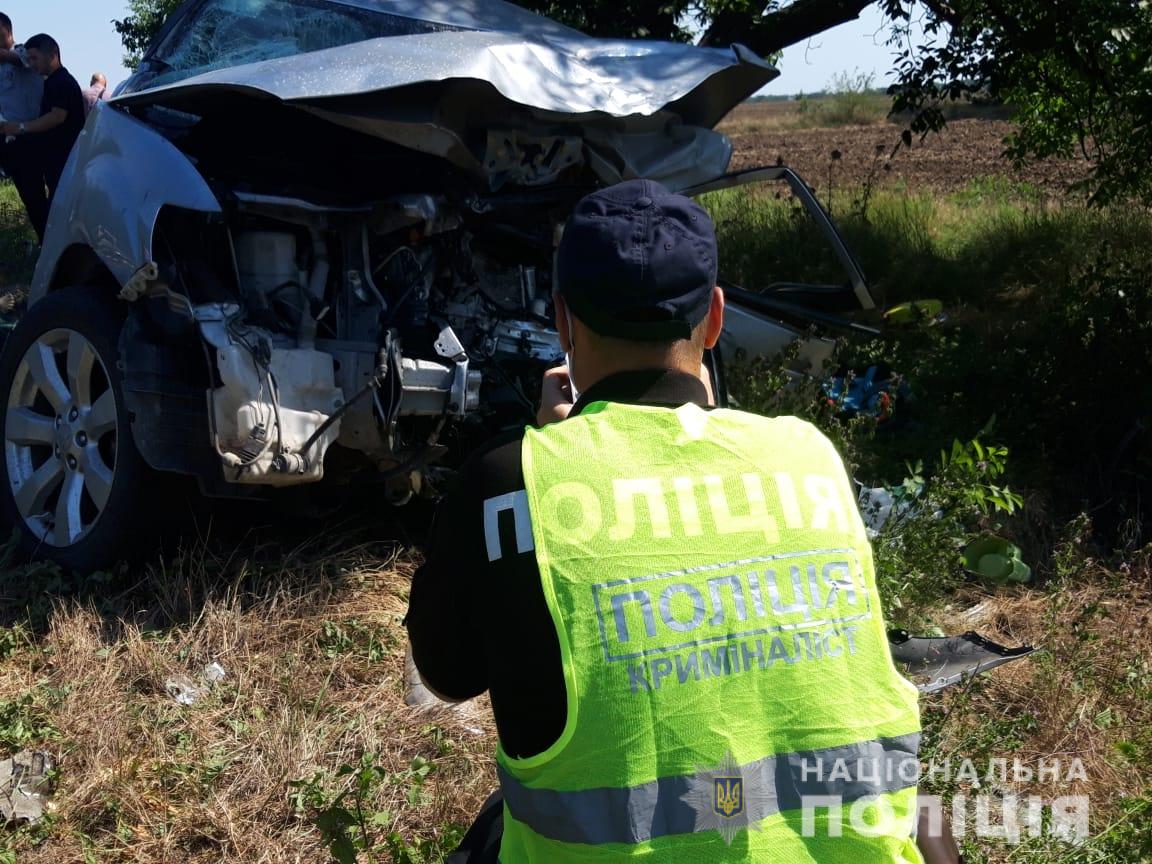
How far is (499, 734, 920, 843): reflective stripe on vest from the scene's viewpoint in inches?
57.2

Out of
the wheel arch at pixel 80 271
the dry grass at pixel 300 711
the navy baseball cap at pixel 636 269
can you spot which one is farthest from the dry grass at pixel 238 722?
the navy baseball cap at pixel 636 269

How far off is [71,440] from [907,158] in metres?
15.8

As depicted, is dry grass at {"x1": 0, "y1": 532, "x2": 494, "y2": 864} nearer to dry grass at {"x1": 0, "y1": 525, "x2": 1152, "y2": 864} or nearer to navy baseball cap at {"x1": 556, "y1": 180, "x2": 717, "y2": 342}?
dry grass at {"x1": 0, "y1": 525, "x2": 1152, "y2": 864}

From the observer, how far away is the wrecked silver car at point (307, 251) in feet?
12.6

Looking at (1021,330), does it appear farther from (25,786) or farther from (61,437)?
(25,786)

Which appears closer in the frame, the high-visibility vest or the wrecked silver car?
the high-visibility vest

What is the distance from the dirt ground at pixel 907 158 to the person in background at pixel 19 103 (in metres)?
6.17

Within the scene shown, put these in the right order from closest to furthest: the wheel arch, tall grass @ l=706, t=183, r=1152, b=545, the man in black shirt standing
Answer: the wheel arch, tall grass @ l=706, t=183, r=1152, b=545, the man in black shirt standing

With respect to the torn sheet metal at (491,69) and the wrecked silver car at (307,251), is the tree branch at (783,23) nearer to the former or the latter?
the torn sheet metal at (491,69)

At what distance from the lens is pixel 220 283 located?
13.0ft

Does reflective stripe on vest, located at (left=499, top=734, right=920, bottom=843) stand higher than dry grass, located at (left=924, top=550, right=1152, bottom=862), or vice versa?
reflective stripe on vest, located at (left=499, top=734, right=920, bottom=843)

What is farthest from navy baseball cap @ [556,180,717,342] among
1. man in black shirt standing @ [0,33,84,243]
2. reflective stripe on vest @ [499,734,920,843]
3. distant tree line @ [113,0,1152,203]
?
man in black shirt standing @ [0,33,84,243]

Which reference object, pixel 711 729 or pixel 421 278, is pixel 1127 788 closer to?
pixel 711 729

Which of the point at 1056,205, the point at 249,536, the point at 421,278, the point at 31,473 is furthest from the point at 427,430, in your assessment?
the point at 1056,205
